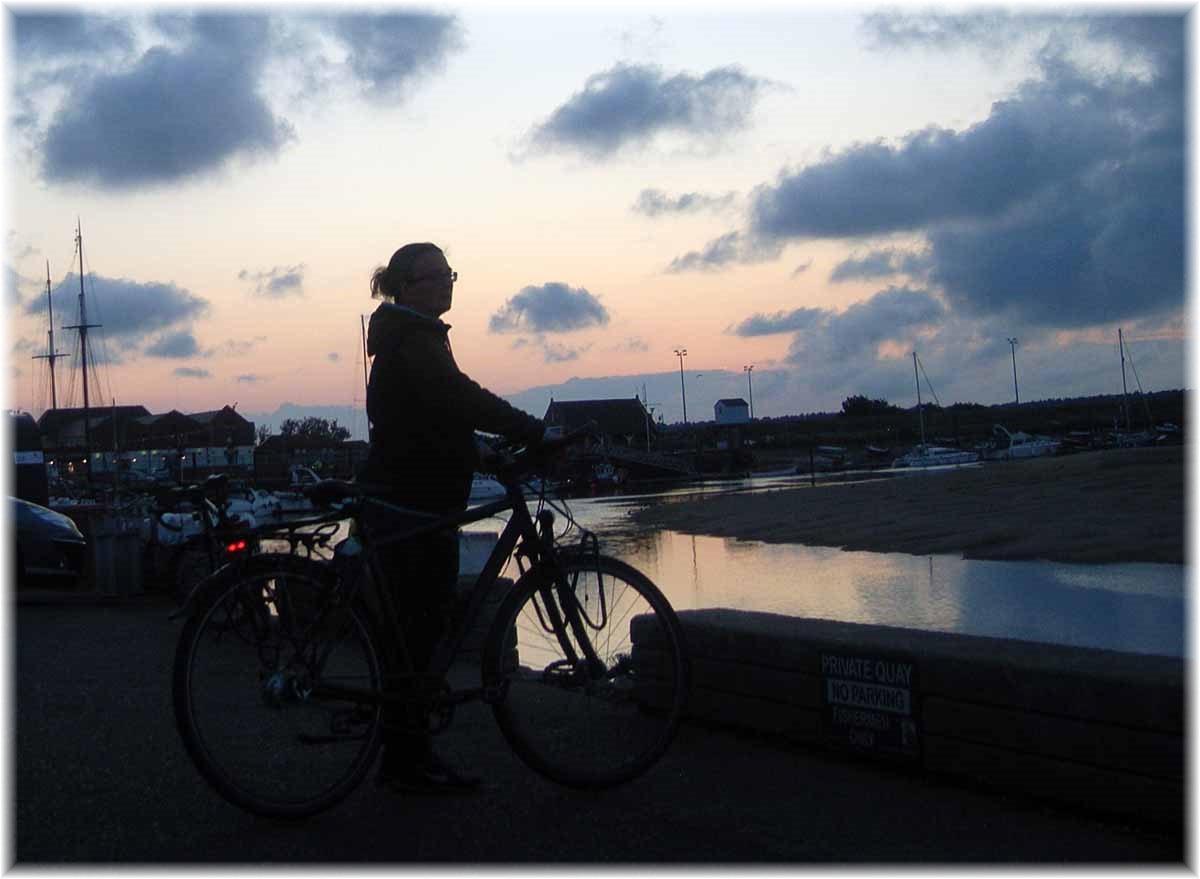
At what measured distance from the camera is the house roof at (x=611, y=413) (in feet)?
343

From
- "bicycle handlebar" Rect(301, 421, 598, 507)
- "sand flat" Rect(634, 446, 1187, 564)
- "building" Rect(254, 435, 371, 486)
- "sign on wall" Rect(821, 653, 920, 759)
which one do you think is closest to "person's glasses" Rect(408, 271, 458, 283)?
"bicycle handlebar" Rect(301, 421, 598, 507)

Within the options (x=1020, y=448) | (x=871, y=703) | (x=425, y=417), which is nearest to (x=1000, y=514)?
(x=871, y=703)

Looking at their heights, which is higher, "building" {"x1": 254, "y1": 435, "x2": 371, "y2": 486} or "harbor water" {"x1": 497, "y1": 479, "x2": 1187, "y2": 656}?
"building" {"x1": 254, "y1": 435, "x2": 371, "y2": 486}

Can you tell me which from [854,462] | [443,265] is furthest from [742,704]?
[854,462]

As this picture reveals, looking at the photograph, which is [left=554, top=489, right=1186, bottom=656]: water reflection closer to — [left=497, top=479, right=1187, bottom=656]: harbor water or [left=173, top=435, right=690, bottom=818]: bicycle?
[left=497, top=479, right=1187, bottom=656]: harbor water

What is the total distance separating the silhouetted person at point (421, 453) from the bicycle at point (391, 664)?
0.08 meters

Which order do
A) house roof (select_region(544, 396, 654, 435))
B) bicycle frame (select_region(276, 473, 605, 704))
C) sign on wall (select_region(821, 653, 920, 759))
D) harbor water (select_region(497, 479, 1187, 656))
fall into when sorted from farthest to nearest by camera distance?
house roof (select_region(544, 396, 654, 435)), harbor water (select_region(497, 479, 1187, 656)), sign on wall (select_region(821, 653, 920, 759)), bicycle frame (select_region(276, 473, 605, 704))

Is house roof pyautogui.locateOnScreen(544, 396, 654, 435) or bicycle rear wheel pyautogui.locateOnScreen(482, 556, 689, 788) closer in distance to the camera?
bicycle rear wheel pyautogui.locateOnScreen(482, 556, 689, 788)

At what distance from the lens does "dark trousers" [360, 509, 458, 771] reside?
14.1 feet

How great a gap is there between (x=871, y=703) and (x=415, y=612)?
1.65m

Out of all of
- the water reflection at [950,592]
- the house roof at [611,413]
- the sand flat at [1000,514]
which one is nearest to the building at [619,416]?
the house roof at [611,413]

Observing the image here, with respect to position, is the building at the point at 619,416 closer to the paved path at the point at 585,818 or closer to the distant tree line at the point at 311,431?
the distant tree line at the point at 311,431

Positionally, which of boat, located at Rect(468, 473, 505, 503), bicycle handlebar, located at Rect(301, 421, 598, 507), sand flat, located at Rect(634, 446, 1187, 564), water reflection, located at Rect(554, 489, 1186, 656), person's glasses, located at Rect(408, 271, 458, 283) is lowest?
water reflection, located at Rect(554, 489, 1186, 656)

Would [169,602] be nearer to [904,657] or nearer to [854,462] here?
[904,657]
